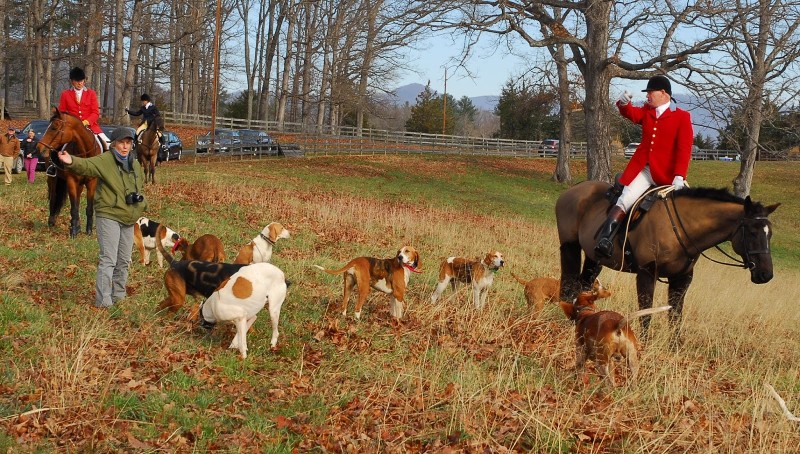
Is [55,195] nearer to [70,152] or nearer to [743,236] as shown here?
[70,152]

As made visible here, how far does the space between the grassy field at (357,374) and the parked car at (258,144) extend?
73.9ft

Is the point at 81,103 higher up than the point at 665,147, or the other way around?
the point at 81,103

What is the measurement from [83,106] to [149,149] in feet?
19.5

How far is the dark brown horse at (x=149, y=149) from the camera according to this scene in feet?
62.0

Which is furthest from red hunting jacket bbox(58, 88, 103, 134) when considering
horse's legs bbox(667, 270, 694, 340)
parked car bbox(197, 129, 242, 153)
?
parked car bbox(197, 129, 242, 153)

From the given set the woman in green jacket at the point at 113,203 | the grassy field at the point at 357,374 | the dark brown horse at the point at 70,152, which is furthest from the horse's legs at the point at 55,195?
the woman in green jacket at the point at 113,203

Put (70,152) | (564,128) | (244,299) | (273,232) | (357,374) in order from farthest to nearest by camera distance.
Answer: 1. (564,128)
2. (70,152)
3. (273,232)
4. (244,299)
5. (357,374)

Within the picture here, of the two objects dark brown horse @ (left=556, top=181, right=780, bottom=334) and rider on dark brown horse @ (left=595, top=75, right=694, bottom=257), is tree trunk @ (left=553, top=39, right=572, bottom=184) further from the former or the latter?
dark brown horse @ (left=556, top=181, right=780, bottom=334)


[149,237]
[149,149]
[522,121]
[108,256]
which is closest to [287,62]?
[522,121]

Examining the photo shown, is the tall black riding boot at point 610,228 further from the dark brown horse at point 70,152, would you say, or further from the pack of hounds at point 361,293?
the dark brown horse at point 70,152

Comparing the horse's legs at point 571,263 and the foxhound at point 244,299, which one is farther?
the horse's legs at point 571,263

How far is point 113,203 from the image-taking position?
302 inches

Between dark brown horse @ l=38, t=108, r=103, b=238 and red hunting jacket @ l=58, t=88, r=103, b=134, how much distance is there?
111 centimetres

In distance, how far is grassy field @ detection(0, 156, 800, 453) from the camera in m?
5.25
